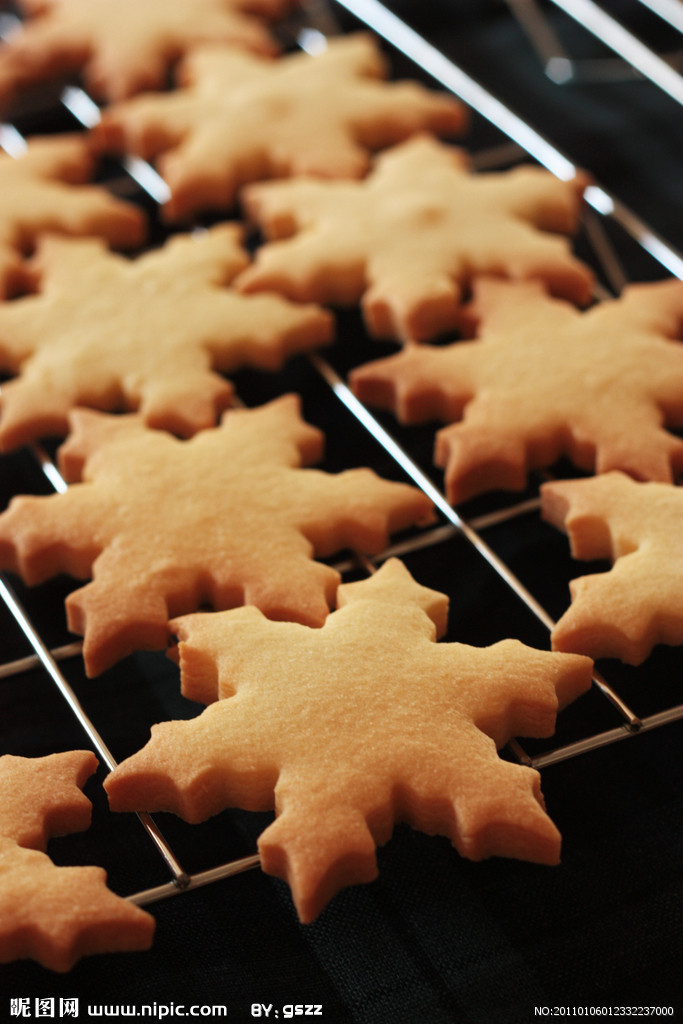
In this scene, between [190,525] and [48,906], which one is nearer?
[48,906]

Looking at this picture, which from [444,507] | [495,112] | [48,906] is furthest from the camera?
[495,112]

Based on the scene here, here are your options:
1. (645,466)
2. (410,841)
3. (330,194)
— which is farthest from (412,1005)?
(330,194)

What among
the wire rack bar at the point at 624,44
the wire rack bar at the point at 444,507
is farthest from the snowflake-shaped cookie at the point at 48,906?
the wire rack bar at the point at 624,44

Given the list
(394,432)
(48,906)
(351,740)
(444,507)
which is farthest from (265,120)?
(48,906)

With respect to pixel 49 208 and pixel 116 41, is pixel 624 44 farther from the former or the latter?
pixel 49 208

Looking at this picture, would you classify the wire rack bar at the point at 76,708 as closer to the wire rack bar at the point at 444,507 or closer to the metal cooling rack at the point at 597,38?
the wire rack bar at the point at 444,507
